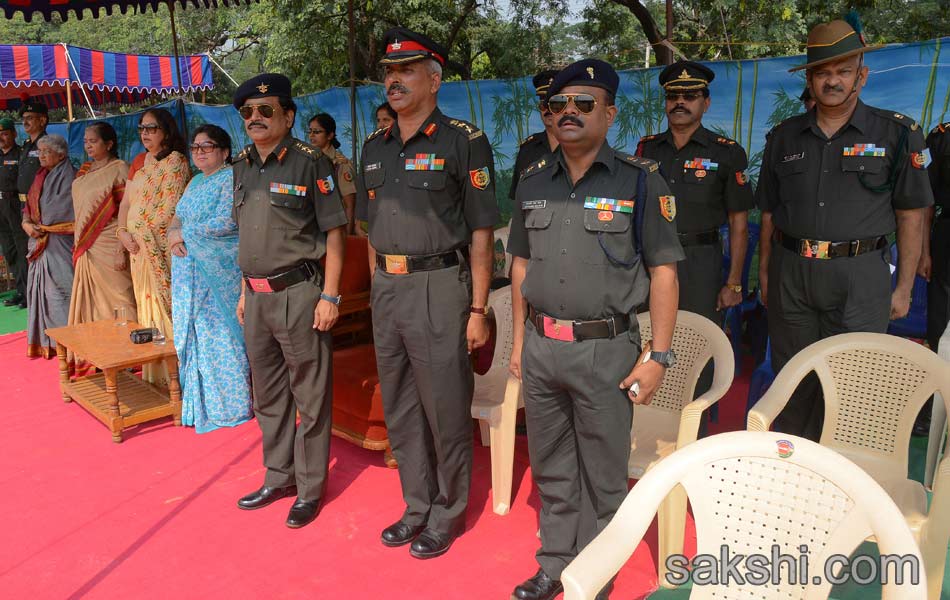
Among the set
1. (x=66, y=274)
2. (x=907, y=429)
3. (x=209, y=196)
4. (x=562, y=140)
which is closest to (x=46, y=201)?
(x=66, y=274)

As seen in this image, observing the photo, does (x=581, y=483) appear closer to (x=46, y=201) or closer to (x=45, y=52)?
(x=46, y=201)

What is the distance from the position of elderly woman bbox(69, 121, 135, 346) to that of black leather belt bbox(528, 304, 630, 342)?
401 cm

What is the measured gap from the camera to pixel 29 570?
293cm

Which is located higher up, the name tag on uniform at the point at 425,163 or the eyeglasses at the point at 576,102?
the eyeglasses at the point at 576,102

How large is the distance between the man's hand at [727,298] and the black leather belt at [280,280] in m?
2.04

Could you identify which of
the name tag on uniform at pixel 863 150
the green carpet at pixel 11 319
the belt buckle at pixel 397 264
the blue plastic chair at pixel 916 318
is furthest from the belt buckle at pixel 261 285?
the green carpet at pixel 11 319

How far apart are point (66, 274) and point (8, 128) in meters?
2.79

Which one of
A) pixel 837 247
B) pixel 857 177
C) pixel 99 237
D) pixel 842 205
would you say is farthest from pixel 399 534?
pixel 99 237

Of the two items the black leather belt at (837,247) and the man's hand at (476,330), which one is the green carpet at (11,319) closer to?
the man's hand at (476,330)

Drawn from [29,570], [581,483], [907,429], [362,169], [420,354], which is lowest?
[29,570]

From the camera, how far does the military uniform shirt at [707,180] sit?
11.4 feet

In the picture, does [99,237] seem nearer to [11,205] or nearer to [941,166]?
[11,205]

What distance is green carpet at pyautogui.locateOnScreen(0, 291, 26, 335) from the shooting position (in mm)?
7031

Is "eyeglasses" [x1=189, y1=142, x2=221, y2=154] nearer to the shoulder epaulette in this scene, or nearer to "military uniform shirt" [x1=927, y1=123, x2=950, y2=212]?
the shoulder epaulette
